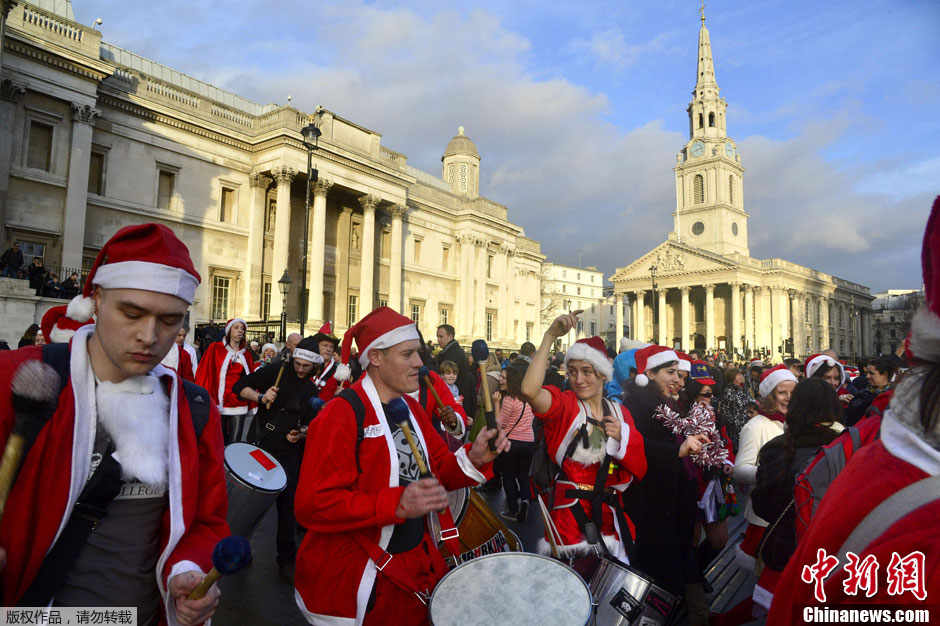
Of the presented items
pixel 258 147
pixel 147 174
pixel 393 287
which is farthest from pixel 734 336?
A: pixel 147 174

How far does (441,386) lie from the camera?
209 inches

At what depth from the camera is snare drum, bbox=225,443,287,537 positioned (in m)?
4.21

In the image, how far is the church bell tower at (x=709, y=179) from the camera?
73688 millimetres

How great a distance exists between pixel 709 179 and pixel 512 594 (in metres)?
82.3

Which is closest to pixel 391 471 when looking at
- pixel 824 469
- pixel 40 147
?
pixel 824 469

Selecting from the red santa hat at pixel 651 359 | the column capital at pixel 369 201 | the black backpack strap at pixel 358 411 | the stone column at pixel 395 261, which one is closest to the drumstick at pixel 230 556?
the black backpack strap at pixel 358 411

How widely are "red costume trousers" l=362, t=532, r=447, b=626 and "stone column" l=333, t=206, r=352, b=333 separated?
89.9ft

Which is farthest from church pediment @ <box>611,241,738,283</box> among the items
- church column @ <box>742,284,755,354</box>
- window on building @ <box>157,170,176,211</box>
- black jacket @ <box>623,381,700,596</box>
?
black jacket @ <box>623,381,700,596</box>

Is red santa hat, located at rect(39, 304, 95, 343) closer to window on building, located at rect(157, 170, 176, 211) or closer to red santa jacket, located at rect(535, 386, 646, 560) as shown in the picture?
red santa jacket, located at rect(535, 386, 646, 560)

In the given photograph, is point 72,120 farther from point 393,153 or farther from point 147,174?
point 393,153

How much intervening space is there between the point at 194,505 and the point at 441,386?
350 cm

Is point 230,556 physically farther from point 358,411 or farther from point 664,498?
point 664,498

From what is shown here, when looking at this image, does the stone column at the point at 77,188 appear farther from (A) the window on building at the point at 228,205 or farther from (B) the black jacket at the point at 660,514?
(B) the black jacket at the point at 660,514

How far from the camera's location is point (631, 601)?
2.71 metres
